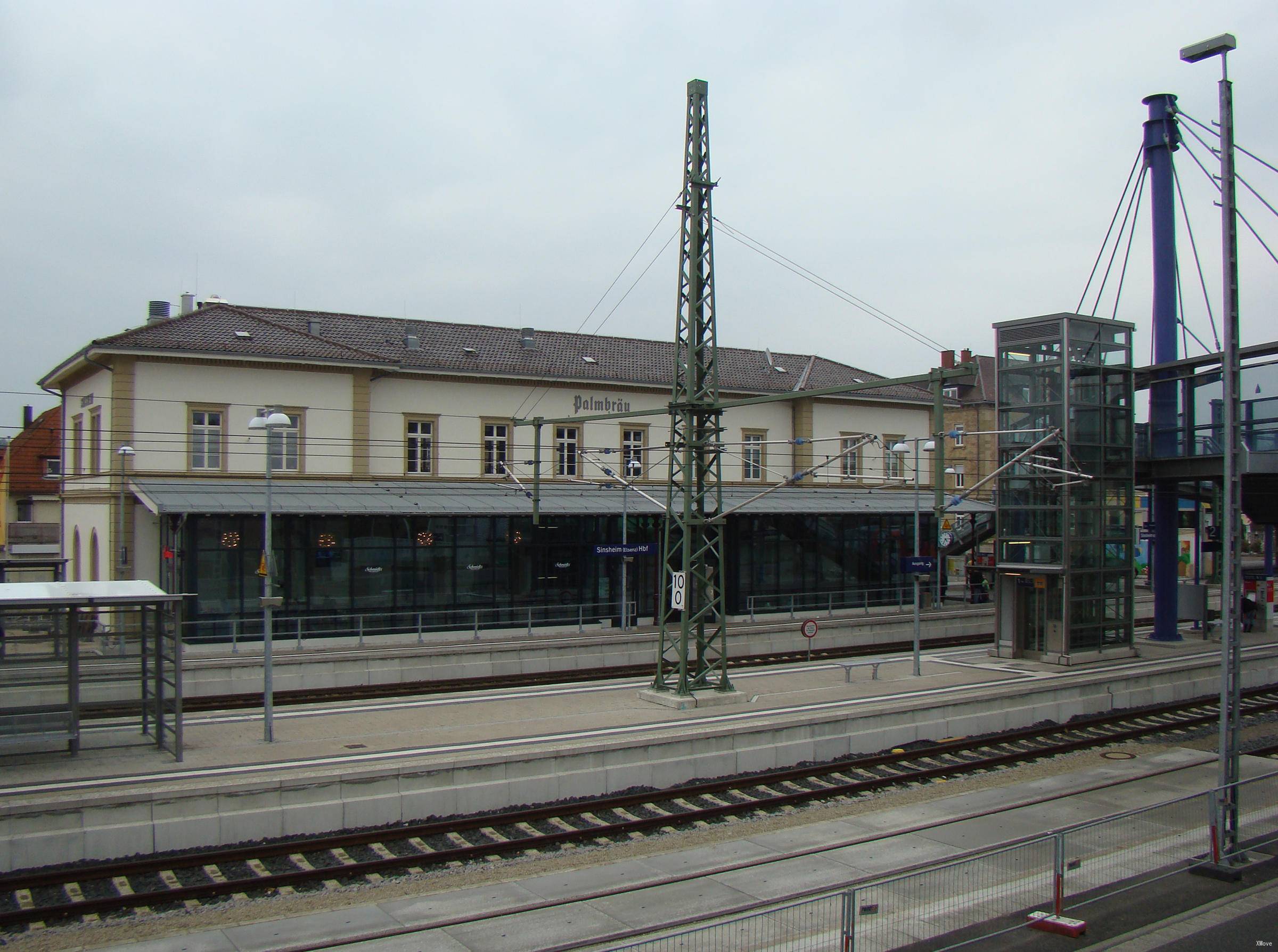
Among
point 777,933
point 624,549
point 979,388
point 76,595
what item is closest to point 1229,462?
point 777,933

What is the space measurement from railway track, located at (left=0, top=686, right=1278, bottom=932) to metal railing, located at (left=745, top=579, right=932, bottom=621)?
16285 millimetres

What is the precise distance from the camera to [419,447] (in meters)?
34.2

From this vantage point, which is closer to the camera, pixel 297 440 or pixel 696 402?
pixel 696 402

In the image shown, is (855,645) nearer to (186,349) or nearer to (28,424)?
(186,349)

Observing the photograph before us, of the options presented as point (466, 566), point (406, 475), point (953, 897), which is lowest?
point (953, 897)

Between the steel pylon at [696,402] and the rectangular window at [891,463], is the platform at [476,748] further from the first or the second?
the rectangular window at [891,463]

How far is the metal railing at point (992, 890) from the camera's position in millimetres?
8266

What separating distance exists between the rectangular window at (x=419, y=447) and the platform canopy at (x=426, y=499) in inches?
30.0

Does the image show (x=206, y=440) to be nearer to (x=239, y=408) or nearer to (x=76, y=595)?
(x=239, y=408)

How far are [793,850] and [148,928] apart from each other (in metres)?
7.06

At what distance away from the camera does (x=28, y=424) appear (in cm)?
6950

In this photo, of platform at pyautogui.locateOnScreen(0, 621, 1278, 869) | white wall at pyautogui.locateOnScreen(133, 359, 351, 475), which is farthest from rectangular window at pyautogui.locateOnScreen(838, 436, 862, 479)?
white wall at pyautogui.locateOnScreen(133, 359, 351, 475)

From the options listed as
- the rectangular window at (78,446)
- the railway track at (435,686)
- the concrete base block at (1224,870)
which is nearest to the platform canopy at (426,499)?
the railway track at (435,686)

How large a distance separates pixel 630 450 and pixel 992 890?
28476 millimetres
